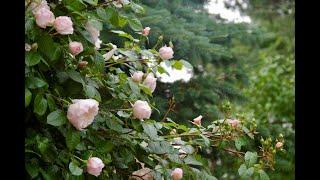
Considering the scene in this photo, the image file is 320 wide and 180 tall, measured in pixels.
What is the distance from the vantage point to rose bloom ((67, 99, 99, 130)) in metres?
0.92

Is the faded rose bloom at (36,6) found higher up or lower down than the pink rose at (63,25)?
higher up

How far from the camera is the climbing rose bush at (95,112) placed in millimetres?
918

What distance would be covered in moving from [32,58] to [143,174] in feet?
1.22

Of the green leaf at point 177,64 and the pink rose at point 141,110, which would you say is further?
the green leaf at point 177,64

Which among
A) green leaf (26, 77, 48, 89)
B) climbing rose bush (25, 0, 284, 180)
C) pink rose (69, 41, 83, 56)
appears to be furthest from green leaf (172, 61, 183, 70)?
green leaf (26, 77, 48, 89)

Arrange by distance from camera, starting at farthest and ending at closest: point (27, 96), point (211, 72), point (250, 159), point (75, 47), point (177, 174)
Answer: point (211, 72)
point (250, 159)
point (177, 174)
point (75, 47)
point (27, 96)

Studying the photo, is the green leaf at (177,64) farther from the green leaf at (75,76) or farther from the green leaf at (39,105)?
the green leaf at (39,105)

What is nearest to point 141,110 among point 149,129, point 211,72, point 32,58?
point 149,129

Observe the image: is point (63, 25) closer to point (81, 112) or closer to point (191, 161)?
point (81, 112)

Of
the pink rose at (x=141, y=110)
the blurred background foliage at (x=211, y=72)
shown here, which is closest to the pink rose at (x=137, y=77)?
the pink rose at (x=141, y=110)

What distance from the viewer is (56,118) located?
3.00 feet

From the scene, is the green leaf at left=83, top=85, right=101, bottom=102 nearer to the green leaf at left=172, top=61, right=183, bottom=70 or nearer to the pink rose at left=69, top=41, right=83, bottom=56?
the pink rose at left=69, top=41, right=83, bottom=56

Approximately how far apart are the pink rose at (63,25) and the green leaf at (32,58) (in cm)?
7
